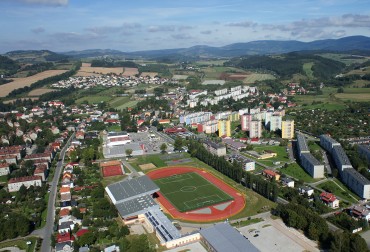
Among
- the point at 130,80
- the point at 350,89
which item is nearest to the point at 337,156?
the point at 350,89

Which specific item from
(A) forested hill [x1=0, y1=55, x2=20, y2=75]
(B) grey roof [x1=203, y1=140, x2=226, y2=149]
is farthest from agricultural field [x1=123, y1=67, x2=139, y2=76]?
(B) grey roof [x1=203, y1=140, x2=226, y2=149]

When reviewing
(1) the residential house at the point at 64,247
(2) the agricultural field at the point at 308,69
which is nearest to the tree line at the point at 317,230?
(1) the residential house at the point at 64,247

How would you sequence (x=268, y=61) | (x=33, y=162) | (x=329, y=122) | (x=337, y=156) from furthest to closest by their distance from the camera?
1. (x=268, y=61)
2. (x=329, y=122)
3. (x=33, y=162)
4. (x=337, y=156)

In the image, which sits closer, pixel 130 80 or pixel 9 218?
pixel 9 218

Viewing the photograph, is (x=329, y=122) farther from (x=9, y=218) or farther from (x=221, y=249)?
(x=9, y=218)

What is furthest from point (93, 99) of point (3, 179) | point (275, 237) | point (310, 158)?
point (275, 237)

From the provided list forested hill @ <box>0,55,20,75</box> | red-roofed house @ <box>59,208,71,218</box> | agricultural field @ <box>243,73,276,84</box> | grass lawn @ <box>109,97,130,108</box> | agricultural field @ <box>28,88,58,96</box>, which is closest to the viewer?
red-roofed house @ <box>59,208,71,218</box>

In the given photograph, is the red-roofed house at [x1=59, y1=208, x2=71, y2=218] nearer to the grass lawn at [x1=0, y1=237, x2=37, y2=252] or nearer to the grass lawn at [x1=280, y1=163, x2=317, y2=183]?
the grass lawn at [x1=0, y1=237, x2=37, y2=252]
